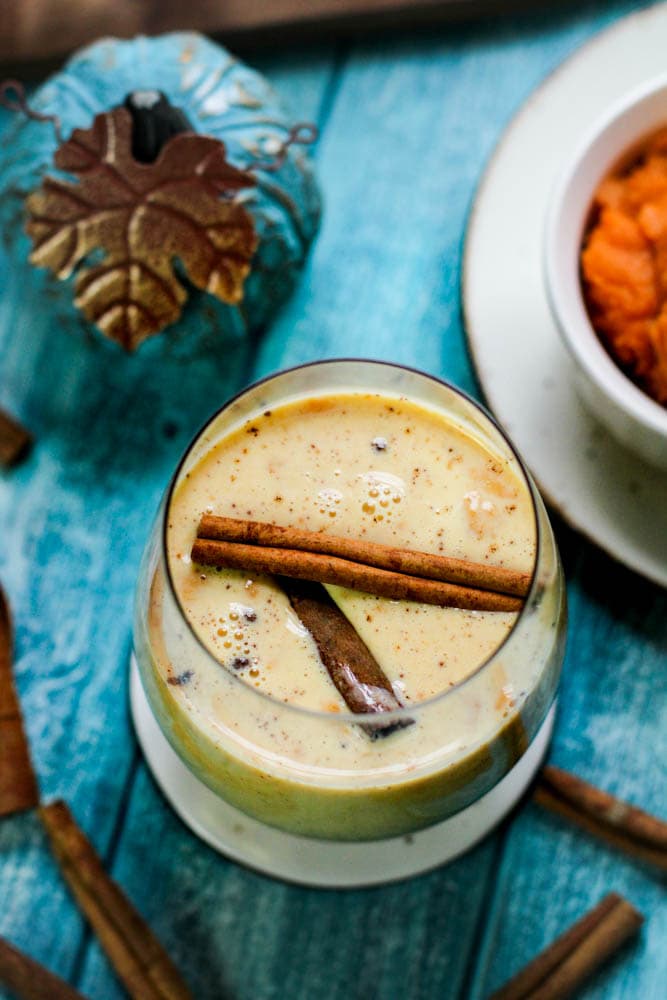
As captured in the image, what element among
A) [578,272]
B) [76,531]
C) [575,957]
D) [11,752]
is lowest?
[575,957]

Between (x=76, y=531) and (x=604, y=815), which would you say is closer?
(x=604, y=815)

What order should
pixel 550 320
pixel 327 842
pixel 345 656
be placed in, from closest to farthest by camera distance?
pixel 345 656 → pixel 327 842 → pixel 550 320

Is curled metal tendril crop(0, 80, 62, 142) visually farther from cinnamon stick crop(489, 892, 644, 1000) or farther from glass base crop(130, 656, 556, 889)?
cinnamon stick crop(489, 892, 644, 1000)

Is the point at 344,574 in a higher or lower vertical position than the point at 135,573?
higher

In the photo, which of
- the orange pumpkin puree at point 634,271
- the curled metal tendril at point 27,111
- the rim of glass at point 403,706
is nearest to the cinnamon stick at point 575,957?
the rim of glass at point 403,706

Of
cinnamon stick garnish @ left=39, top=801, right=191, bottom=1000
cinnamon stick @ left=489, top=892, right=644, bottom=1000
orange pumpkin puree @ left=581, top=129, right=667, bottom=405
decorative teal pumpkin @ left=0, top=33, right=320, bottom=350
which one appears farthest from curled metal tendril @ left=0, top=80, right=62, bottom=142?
cinnamon stick @ left=489, top=892, right=644, bottom=1000

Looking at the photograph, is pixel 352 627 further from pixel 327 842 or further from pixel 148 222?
pixel 148 222

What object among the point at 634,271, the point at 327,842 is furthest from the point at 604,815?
the point at 634,271

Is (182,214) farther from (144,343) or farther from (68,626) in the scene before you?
(68,626)
